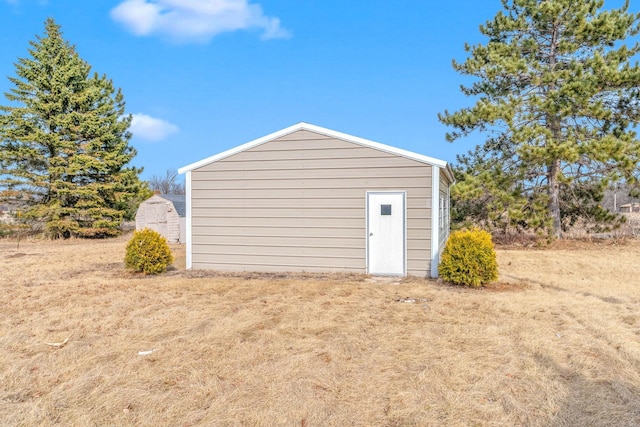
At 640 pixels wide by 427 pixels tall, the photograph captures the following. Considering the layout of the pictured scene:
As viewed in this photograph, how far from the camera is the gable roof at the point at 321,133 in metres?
8.09

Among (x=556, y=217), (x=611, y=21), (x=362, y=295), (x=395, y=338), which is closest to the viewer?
(x=395, y=338)

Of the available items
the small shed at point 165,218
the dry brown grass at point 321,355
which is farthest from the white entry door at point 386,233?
the small shed at point 165,218

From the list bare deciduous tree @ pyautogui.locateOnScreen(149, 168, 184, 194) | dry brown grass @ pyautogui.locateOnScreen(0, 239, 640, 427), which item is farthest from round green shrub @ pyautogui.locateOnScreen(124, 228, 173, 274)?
bare deciduous tree @ pyautogui.locateOnScreen(149, 168, 184, 194)

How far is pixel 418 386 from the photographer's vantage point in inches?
127

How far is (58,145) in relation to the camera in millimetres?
17625

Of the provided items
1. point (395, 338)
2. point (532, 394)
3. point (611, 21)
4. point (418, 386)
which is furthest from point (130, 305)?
point (611, 21)

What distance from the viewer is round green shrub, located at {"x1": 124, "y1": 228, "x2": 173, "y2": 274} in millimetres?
8617

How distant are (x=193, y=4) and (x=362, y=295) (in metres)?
9.20

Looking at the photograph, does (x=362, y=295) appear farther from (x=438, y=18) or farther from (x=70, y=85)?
(x=70, y=85)

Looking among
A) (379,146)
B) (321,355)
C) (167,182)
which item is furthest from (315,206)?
(167,182)

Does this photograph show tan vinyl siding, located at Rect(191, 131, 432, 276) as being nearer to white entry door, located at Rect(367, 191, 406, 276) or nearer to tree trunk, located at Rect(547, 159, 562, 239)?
white entry door, located at Rect(367, 191, 406, 276)

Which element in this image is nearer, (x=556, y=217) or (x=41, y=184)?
(x=556, y=217)

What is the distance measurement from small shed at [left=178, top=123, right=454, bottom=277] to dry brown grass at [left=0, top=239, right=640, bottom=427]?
3.94ft

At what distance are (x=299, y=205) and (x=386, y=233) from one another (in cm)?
197
